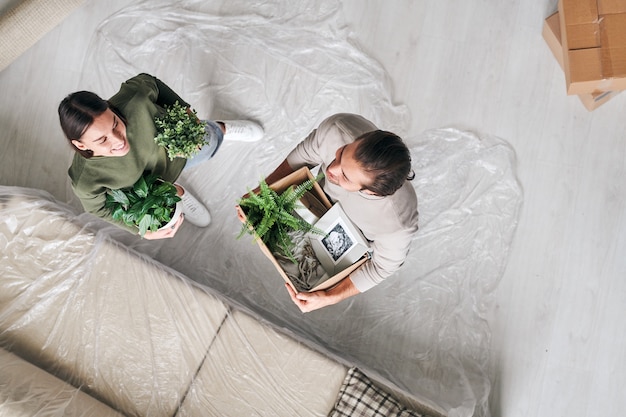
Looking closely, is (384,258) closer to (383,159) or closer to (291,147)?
(383,159)

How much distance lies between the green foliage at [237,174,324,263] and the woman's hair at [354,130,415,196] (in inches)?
13.6

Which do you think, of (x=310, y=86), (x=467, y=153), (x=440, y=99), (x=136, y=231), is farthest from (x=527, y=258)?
(x=136, y=231)

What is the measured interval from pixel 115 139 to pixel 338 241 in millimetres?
805

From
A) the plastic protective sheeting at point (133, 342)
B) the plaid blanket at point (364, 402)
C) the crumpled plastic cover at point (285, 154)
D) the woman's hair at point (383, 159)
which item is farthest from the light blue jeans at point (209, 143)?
the plaid blanket at point (364, 402)

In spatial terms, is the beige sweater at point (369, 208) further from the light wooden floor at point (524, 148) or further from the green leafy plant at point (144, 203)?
the light wooden floor at point (524, 148)

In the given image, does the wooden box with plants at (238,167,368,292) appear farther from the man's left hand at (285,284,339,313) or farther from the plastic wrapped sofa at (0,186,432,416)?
the plastic wrapped sofa at (0,186,432,416)

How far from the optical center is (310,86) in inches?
88.6

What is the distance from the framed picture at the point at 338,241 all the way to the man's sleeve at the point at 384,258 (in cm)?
5

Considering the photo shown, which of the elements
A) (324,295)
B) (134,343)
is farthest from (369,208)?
(134,343)

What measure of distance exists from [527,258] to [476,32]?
1.10m

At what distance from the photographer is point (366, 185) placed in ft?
4.25

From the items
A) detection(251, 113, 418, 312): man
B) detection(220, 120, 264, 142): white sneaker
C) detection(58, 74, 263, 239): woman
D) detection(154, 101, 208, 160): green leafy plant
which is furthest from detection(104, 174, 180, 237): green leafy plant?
detection(220, 120, 264, 142): white sneaker

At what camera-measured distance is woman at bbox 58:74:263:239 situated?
55.2 inches

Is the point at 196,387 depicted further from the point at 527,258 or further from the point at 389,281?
the point at 527,258
